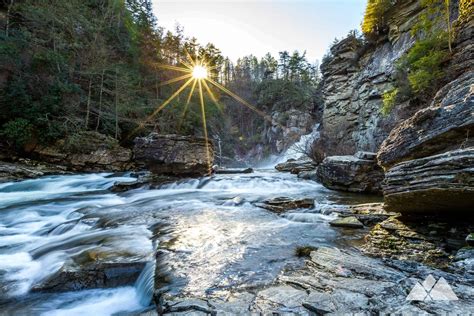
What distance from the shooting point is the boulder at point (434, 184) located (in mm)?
3484

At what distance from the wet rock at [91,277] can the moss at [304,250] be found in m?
2.14

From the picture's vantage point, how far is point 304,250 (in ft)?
12.1

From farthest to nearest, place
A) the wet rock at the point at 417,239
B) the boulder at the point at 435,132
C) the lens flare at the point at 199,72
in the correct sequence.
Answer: the lens flare at the point at 199,72, the boulder at the point at 435,132, the wet rock at the point at 417,239

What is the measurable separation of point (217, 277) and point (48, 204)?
7450mm

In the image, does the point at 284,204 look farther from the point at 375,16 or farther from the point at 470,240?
the point at 375,16

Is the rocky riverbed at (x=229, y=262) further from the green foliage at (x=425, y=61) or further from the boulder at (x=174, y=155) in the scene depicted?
the green foliage at (x=425, y=61)

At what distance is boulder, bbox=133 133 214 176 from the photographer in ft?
39.2

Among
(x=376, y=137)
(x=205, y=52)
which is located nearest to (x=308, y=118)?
(x=205, y=52)

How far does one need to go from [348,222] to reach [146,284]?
3.70m

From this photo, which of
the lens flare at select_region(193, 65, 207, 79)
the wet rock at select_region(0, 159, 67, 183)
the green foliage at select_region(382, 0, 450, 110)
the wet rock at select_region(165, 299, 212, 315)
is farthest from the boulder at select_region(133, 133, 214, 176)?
the lens flare at select_region(193, 65, 207, 79)

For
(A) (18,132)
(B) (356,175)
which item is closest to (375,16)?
(B) (356,175)

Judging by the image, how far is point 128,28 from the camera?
2316 centimetres

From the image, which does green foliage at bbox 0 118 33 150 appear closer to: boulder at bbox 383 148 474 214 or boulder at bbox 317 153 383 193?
boulder at bbox 317 153 383 193

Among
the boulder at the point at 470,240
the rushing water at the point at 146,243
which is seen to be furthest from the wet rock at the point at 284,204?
the boulder at the point at 470,240
